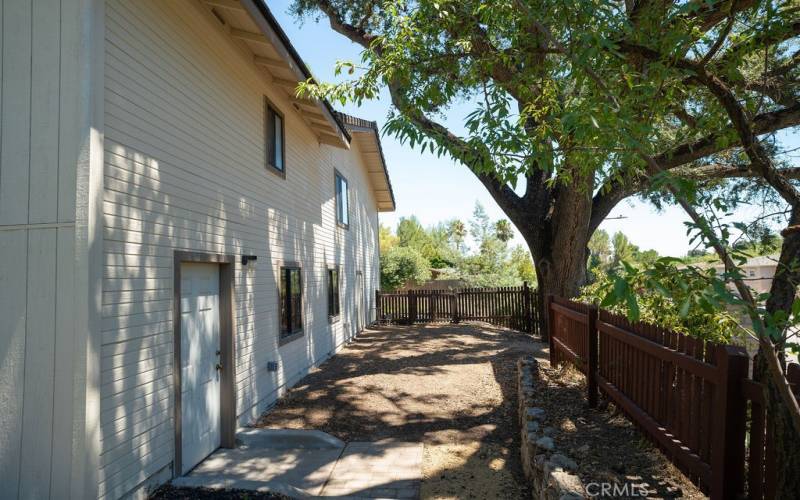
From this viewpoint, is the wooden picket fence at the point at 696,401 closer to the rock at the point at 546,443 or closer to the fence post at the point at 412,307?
the rock at the point at 546,443

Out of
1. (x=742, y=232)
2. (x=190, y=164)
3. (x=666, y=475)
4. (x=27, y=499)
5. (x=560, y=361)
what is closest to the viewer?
(x=742, y=232)

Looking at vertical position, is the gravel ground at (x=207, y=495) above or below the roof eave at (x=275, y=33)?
below

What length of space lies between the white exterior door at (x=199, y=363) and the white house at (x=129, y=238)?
0.03 metres

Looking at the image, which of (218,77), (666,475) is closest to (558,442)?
(666,475)

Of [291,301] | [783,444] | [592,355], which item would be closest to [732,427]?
[783,444]

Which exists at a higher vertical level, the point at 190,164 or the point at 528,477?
the point at 190,164

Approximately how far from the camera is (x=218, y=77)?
21.6ft

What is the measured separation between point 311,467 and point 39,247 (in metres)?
3.63

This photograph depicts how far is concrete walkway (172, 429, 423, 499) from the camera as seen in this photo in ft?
16.6

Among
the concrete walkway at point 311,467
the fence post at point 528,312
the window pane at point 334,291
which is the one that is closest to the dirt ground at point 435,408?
the concrete walkway at point 311,467

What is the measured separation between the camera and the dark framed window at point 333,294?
12.8 m

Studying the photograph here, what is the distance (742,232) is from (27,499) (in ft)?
17.3

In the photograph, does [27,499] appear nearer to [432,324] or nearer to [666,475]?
[666,475]

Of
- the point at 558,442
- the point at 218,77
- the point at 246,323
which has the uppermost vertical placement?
the point at 218,77
